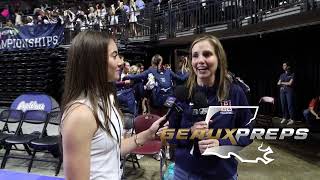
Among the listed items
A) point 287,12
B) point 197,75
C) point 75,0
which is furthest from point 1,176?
point 75,0

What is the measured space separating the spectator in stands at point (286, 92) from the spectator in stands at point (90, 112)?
880 cm

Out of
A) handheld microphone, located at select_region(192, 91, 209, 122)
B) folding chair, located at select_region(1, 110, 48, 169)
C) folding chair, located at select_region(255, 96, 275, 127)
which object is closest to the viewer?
handheld microphone, located at select_region(192, 91, 209, 122)

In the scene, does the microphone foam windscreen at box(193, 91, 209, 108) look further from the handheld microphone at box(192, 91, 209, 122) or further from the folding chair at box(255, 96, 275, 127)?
the folding chair at box(255, 96, 275, 127)

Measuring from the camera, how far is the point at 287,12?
733 cm

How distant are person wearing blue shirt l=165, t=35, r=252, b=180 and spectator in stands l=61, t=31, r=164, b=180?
491mm

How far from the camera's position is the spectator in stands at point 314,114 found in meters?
8.53

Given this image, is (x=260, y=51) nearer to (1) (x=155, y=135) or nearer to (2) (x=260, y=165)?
(2) (x=260, y=165)

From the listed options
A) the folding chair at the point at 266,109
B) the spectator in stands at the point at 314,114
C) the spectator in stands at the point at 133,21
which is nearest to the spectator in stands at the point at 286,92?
the folding chair at the point at 266,109

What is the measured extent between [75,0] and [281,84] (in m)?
18.5

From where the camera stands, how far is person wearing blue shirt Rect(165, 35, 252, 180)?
6.60 feet

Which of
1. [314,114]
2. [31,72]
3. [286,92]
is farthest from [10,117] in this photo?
[31,72]

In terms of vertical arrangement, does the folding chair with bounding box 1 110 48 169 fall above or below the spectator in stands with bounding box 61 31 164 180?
below

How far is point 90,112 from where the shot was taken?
59.2 inches

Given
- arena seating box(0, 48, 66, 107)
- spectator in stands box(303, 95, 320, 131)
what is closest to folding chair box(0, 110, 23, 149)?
arena seating box(0, 48, 66, 107)
